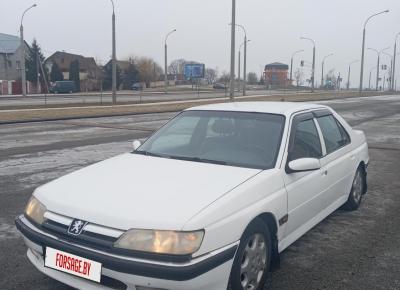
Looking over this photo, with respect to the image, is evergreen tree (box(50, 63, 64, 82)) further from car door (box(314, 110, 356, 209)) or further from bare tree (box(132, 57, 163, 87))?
car door (box(314, 110, 356, 209))

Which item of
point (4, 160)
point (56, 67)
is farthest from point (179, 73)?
point (4, 160)

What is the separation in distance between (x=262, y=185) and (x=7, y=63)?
263ft

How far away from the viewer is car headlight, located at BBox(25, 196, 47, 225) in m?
3.28

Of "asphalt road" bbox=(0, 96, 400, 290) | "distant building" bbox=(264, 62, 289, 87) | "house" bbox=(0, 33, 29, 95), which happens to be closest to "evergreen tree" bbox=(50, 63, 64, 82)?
"house" bbox=(0, 33, 29, 95)

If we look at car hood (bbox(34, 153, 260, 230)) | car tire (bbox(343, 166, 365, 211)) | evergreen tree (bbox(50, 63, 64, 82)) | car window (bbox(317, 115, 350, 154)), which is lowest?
car tire (bbox(343, 166, 365, 211))

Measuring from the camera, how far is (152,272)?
2727mm

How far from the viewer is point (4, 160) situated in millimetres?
9344

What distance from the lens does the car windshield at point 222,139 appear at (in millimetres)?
4023

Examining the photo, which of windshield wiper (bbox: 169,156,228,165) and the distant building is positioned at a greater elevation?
the distant building

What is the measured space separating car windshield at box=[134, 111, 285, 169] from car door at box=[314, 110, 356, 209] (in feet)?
2.54

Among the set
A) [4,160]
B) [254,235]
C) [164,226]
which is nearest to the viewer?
[164,226]

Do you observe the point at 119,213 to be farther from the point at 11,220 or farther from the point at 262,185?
the point at 11,220

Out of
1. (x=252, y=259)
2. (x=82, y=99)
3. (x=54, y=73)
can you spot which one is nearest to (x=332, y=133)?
(x=252, y=259)

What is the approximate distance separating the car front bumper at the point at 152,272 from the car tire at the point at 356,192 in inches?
120
